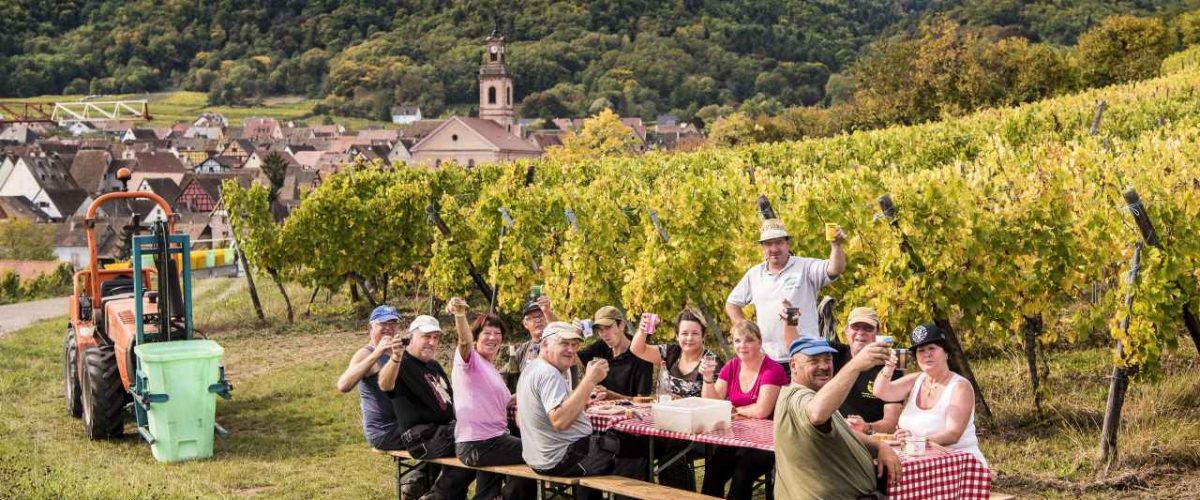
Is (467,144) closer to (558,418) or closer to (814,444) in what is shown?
(558,418)

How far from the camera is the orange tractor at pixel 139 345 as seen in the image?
1015cm

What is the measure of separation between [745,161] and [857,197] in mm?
10562

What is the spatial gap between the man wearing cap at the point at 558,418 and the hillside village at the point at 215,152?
6169cm

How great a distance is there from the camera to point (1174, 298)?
8.49 meters

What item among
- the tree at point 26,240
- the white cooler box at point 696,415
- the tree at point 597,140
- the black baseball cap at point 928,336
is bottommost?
the tree at point 26,240

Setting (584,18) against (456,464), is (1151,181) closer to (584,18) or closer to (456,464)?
(456,464)

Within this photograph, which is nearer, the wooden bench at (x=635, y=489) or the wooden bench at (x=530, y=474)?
the wooden bench at (x=635, y=489)

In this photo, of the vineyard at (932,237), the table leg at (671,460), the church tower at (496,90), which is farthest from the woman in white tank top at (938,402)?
the church tower at (496,90)

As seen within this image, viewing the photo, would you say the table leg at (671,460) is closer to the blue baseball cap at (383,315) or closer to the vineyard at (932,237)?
the blue baseball cap at (383,315)

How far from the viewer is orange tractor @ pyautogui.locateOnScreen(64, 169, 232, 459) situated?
33.3 ft

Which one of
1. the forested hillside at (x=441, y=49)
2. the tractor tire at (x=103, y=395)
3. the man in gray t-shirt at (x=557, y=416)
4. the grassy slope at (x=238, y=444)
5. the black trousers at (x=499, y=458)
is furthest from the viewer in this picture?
the forested hillside at (x=441, y=49)

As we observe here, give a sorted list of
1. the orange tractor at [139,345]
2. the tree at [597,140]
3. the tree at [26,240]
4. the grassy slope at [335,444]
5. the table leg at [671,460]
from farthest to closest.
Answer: the tree at [597,140] → the tree at [26,240] → the orange tractor at [139,345] → the grassy slope at [335,444] → the table leg at [671,460]

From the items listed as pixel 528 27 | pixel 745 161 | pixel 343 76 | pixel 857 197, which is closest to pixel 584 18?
pixel 528 27

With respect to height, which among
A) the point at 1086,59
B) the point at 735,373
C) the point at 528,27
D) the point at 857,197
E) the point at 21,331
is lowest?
the point at 21,331
